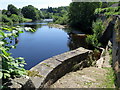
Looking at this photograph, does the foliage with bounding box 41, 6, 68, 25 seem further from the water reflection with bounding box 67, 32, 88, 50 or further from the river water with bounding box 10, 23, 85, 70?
the river water with bounding box 10, 23, 85, 70

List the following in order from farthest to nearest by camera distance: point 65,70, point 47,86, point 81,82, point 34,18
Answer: point 34,18
point 65,70
point 81,82
point 47,86

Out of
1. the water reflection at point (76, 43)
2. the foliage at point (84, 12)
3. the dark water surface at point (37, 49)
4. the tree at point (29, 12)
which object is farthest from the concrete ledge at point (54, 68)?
the tree at point (29, 12)

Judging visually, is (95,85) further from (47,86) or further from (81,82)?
(47,86)

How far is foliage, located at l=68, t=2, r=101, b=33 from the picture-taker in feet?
90.0

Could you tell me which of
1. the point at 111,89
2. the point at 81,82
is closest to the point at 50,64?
the point at 81,82

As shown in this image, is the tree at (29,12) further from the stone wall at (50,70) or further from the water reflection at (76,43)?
the stone wall at (50,70)

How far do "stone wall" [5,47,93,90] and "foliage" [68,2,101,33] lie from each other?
903 inches

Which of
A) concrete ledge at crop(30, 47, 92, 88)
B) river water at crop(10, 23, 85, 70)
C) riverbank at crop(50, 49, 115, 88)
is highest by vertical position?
concrete ledge at crop(30, 47, 92, 88)

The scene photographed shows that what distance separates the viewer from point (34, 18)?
85.4m

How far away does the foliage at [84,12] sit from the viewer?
27.4 meters

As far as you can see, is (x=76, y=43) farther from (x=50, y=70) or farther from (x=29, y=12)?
(x=29, y=12)

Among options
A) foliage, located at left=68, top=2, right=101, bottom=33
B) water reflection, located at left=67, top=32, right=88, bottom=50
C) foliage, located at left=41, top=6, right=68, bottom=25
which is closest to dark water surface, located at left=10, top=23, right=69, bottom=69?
water reflection, located at left=67, top=32, right=88, bottom=50

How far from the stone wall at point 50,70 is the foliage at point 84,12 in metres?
22.9

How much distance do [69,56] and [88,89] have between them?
1236mm
